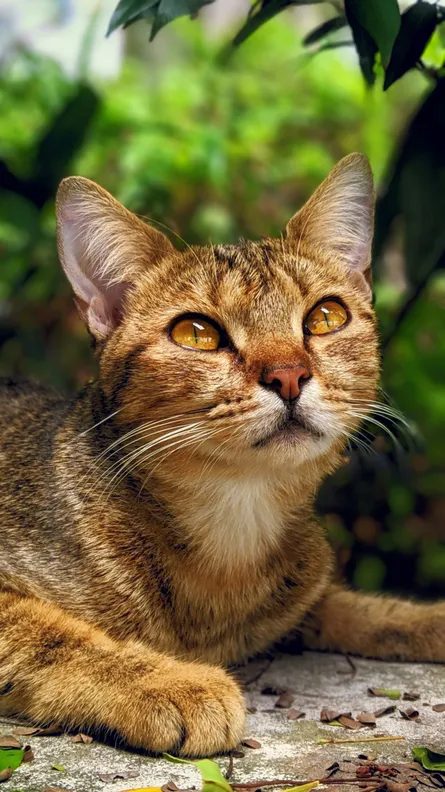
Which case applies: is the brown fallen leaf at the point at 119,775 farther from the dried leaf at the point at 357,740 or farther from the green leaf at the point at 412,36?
the green leaf at the point at 412,36

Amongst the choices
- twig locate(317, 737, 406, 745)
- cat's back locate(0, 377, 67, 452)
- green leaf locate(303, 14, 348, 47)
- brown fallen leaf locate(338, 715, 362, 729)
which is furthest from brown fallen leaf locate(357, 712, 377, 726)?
green leaf locate(303, 14, 348, 47)

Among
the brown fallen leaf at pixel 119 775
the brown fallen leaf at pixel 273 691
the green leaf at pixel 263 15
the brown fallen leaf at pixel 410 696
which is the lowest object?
the brown fallen leaf at pixel 410 696

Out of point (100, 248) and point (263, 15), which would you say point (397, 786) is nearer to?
point (100, 248)

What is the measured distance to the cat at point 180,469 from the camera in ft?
7.95

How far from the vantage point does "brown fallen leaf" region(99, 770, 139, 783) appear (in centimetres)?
217

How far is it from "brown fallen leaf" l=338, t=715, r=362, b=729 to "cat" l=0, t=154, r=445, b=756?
375 millimetres

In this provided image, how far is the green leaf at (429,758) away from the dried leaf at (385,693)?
1.60ft

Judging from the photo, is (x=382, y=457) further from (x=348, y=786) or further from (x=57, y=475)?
(x=348, y=786)

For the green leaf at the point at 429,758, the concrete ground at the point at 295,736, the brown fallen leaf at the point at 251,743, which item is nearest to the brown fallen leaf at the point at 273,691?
the concrete ground at the point at 295,736

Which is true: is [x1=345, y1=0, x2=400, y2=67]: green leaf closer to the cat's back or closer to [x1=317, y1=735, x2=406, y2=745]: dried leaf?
the cat's back

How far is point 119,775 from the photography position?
2191mm

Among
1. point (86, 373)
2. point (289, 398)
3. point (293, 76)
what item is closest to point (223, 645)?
point (289, 398)

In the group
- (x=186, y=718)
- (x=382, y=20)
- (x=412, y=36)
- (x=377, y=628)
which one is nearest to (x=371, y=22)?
(x=382, y=20)

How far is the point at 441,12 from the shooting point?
2932 millimetres
